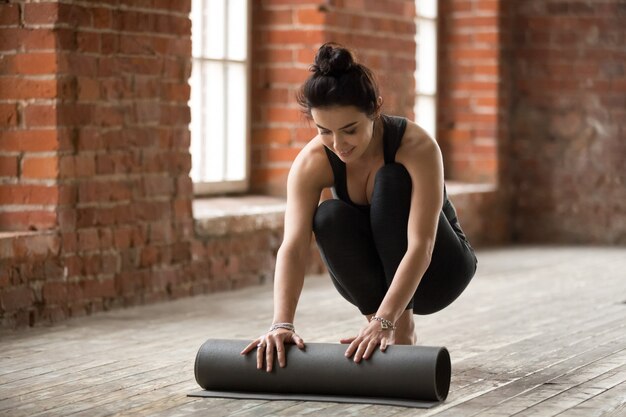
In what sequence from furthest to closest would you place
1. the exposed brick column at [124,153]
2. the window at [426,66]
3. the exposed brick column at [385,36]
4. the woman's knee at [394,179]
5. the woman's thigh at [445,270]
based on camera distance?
the window at [426,66] < the exposed brick column at [385,36] < the exposed brick column at [124,153] < the woman's thigh at [445,270] < the woman's knee at [394,179]

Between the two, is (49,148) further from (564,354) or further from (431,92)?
(431,92)

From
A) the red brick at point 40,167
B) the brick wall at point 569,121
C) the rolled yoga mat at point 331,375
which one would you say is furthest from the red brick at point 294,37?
the rolled yoga mat at point 331,375

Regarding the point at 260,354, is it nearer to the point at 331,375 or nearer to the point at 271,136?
the point at 331,375

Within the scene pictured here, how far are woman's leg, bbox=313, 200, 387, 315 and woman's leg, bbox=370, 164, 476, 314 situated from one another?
4 cm

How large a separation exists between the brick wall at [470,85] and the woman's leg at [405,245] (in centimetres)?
445

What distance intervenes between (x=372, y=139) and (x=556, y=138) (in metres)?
4.88

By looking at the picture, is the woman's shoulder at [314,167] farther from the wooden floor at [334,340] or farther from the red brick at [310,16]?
the red brick at [310,16]

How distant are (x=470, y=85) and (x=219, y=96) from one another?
2.41 metres

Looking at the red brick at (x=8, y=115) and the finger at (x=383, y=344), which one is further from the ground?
the red brick at (x=8, y=115)

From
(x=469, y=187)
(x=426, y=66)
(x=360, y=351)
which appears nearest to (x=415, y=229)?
(x=360, y=351)

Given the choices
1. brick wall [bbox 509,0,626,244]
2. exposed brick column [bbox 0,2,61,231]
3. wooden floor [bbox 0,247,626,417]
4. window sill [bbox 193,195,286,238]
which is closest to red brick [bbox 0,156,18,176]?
exposed brick column [bbox 0,2,61,231]

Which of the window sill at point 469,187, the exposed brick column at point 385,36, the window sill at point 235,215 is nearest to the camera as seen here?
the window sill at point 235,215

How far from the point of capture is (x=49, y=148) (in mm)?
4594

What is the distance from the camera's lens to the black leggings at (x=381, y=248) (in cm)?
332
